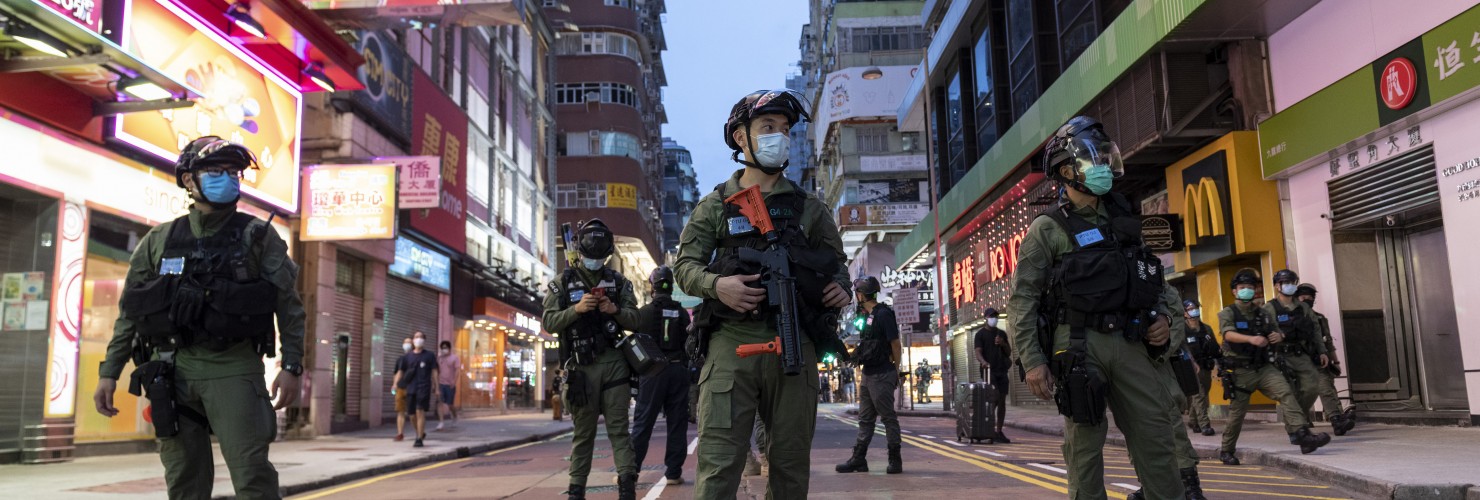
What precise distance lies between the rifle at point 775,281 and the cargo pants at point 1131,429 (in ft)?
4.79

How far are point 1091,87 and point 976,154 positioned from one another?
49.5 feet

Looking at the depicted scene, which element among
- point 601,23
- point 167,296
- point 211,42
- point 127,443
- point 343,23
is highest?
point 601,23

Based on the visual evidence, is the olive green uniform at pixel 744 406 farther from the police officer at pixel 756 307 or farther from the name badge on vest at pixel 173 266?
the name badge on vest at pixel 173 266

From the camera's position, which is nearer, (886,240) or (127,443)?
(127,443)

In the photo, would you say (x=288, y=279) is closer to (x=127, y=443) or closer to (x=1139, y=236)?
(x=1139, y=236)

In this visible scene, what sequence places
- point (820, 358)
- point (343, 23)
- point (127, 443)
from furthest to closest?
point (343, 23)
point (127, 443)
point (820, 358)

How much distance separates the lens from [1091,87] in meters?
20.6

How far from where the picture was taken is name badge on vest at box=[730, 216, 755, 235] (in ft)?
13.9

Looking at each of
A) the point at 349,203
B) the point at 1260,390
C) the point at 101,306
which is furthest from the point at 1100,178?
the point at 349,203

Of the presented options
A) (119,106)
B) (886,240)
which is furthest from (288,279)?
(886,240)

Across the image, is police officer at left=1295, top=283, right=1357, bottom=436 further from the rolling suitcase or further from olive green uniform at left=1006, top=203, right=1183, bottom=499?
olive green uniform at left=1006, top=203, right=1183, bottom=499

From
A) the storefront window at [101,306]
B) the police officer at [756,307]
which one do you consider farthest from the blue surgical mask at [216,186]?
the storefront window at [101,306]

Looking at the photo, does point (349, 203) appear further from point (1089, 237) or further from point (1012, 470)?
point (1089, 237)

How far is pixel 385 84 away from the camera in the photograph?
22422 millimetres
